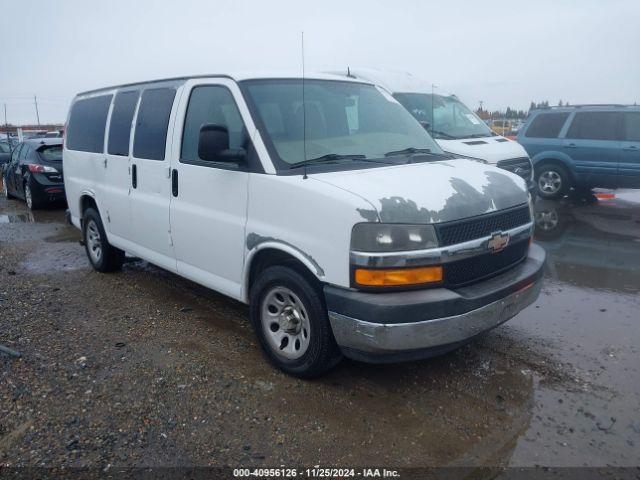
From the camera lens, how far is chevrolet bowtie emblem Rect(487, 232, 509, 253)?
11.4 ft

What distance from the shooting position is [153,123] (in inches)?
193

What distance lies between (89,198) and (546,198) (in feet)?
31.1

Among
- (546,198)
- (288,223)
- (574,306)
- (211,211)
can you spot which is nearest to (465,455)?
(288,223)

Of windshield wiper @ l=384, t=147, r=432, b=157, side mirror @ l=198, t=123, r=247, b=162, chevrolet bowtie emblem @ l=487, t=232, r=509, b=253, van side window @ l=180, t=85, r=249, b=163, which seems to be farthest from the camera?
windshield wiper @ l=384, t=147, r=432, b=157

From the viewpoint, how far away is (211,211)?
4.19 metres

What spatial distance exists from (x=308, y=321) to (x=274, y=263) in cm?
52

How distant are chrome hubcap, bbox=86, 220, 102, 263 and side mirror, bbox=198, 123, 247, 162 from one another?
10.5 feet

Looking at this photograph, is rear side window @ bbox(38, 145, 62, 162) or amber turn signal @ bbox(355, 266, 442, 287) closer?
amber turn signal @ bbox(355, 266, 442, 287)

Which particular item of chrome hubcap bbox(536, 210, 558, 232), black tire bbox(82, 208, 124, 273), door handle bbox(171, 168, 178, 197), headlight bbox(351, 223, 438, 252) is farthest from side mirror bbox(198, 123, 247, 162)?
chrome hubcap bbox(536, 210, 558, 232)

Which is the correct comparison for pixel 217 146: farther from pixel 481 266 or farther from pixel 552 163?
pixel 552 163

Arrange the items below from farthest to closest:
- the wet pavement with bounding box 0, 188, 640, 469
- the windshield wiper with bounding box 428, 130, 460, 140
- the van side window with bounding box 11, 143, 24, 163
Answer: the van side window with bounding box 11, 143, 24, 163 < the windshield wiper with bounding box 428, 130, 460, 140 < the wet pavement with bounding box 0, 188, 640, 469

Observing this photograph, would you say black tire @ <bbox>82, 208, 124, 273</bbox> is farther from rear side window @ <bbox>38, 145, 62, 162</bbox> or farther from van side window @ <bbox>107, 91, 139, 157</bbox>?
rear side window @ <bbox>38, 145, 62, 162</bbox>

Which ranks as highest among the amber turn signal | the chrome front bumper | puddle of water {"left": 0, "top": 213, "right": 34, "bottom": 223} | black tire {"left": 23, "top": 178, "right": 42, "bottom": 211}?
the amber turn signal

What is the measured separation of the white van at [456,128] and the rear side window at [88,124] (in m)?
4.36
